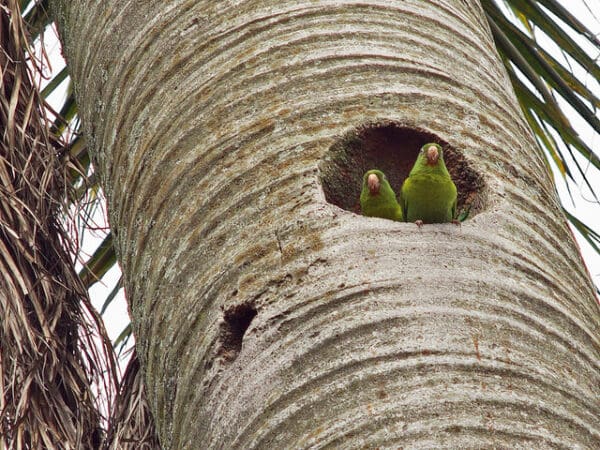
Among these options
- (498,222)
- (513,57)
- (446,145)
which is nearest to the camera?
(498,222)

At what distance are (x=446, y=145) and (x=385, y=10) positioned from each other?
0.48m

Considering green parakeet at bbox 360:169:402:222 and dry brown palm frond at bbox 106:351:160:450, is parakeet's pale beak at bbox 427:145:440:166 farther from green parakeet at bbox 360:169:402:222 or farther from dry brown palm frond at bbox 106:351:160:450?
dry brown palm frond at bbox 106:351:160:450

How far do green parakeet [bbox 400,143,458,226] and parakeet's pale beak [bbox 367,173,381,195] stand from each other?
14 centimetres

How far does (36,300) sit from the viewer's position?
3.44 m

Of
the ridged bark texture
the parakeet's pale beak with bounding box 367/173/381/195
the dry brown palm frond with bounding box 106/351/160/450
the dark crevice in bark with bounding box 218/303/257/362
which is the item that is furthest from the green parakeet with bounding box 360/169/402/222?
the dry brown palm frond with bounding box 106/351/160/450

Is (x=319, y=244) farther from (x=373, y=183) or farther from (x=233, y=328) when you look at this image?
(x=373, y=183)

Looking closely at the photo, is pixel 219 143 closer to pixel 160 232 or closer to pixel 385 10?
pixel 160 232

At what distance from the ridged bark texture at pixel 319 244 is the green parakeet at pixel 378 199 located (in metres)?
0.45

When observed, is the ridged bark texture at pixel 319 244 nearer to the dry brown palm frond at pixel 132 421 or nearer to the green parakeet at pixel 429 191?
the green parakeet at pixel 429 191

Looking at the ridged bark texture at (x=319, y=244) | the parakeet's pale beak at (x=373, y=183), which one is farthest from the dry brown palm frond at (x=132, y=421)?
the parakeet's pale beak at (x=373, y=183)

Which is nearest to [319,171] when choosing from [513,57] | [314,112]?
[314,112]

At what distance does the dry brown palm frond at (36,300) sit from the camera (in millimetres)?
3299

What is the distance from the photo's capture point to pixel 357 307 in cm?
211

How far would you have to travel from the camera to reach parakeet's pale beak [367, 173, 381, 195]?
2949 mm
